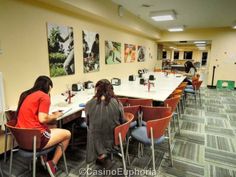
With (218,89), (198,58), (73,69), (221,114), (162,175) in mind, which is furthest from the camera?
(198,58)

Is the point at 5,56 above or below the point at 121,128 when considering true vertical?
above

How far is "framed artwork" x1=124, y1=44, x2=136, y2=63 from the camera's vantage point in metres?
5.64

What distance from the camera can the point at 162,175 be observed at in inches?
83.7

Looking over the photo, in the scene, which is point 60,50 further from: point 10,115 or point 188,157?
point 188,157

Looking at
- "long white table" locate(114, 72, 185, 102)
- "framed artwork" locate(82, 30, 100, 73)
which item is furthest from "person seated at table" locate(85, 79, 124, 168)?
"framed artwork" locate(82, 30, 100, 73)

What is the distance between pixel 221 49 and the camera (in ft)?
24.8

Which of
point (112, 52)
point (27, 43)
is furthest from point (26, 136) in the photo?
point (112, 52)

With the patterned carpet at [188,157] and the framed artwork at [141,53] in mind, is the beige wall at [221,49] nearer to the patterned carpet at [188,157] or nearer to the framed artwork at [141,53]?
the framed artwork at [141,53]

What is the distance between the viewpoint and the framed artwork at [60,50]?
3.03 m

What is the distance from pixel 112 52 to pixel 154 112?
2803 millimetres

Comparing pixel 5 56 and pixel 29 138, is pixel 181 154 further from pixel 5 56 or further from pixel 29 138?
pixel 5 56

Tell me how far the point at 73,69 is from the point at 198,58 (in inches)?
695

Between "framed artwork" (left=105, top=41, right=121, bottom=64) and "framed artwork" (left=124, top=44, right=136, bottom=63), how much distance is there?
50cm

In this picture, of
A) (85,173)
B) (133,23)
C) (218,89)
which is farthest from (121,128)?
(218,89)
